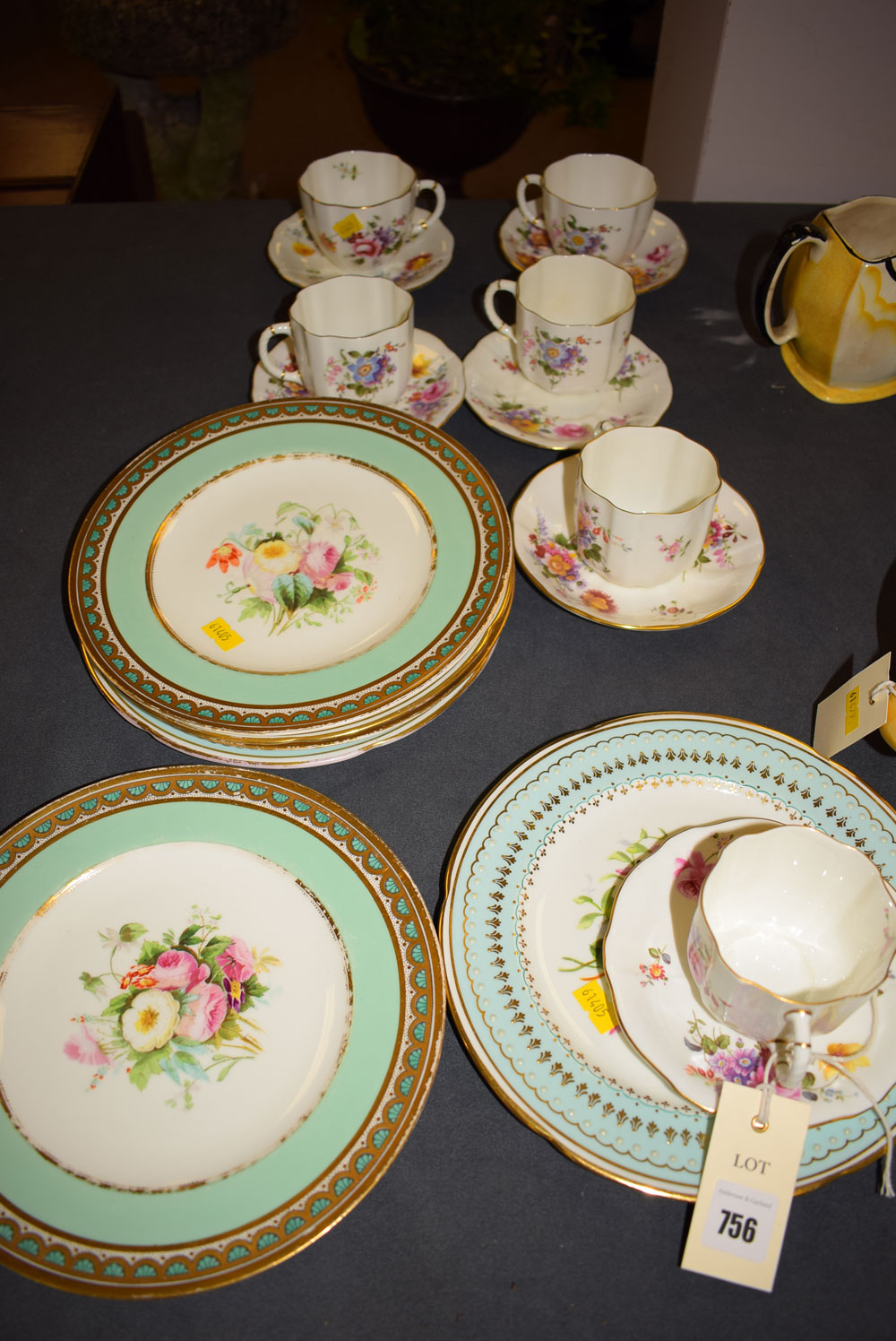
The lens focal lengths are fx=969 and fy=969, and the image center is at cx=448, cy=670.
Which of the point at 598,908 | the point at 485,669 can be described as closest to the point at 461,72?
the point at 485,669

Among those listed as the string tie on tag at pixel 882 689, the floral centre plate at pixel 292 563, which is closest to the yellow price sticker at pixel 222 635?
the floral centre plate at pixel 292 563

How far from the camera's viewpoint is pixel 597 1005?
0.75 meters

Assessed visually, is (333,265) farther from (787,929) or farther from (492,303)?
(787,929)

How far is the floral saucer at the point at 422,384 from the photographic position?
3.74 feet

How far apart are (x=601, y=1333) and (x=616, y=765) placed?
41 cm

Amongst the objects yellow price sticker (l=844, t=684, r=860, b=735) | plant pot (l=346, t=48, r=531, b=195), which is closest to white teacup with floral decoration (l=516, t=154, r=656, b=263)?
yellow price sticker (l=844, t=684, r=860, b=735)

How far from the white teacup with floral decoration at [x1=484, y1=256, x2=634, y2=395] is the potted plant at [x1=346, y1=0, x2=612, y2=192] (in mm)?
1420

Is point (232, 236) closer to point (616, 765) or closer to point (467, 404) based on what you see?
point (467, 404)

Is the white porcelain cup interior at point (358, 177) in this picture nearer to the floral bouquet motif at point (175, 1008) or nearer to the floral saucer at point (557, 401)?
the floral saucer at point (557, 401)

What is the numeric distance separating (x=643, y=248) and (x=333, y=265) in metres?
0.44

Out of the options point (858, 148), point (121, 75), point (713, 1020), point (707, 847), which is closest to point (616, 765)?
point (707, 847)

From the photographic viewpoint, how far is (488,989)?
725 millimetres

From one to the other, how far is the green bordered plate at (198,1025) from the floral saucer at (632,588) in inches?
13.6

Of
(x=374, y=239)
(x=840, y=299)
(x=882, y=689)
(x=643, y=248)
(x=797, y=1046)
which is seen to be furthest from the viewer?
(x=643, y=248)
